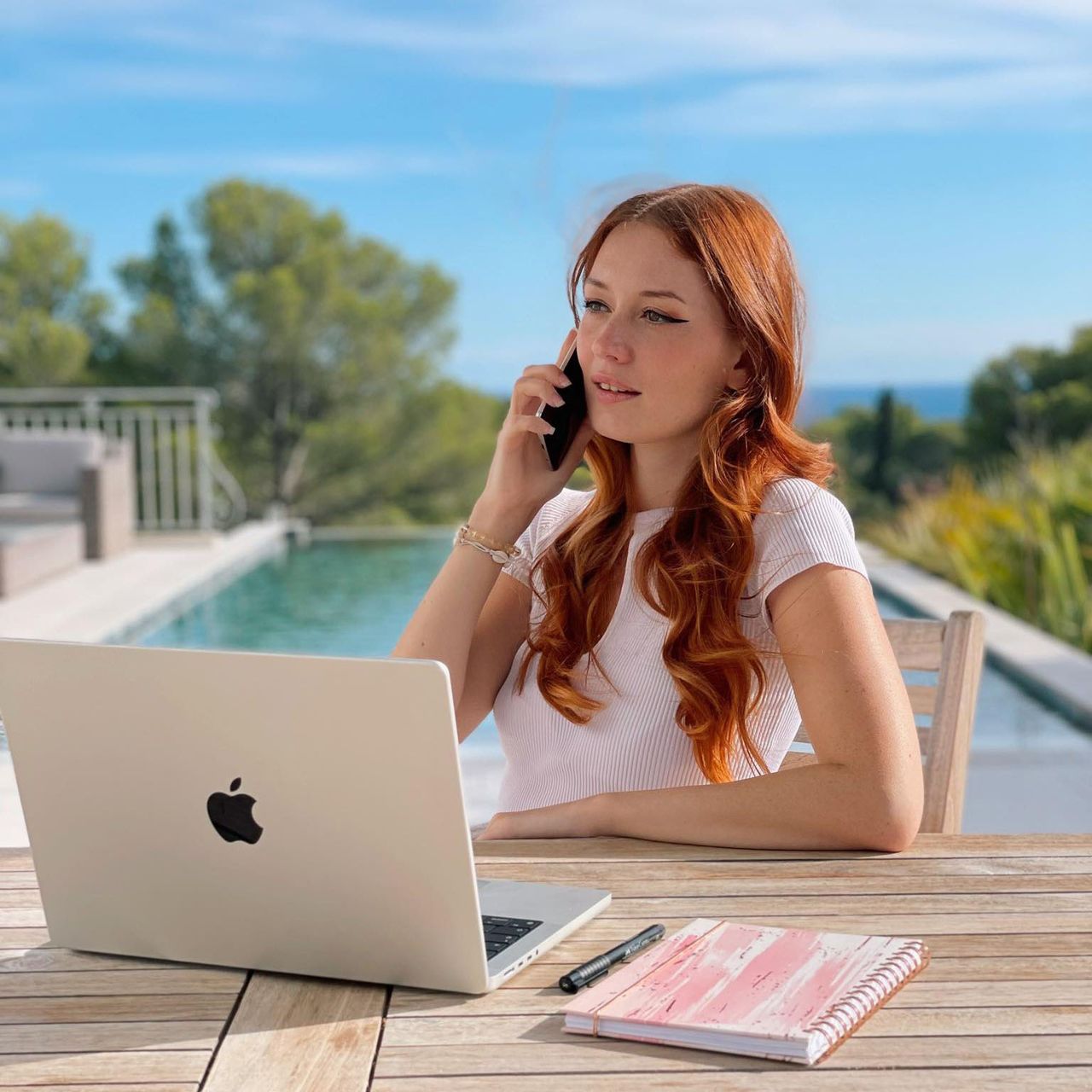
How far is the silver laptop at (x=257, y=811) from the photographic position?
947 millimetres

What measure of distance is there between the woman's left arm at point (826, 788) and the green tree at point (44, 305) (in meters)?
22.4

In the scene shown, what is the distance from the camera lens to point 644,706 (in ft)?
5.28

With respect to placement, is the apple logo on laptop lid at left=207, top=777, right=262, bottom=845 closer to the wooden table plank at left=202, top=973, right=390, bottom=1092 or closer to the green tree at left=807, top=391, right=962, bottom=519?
the wooden table plank at left=202, top=973, right=390, bottom=1092

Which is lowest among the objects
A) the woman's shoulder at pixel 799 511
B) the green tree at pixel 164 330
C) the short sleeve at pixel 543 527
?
the short sleeve at pixel 543 527

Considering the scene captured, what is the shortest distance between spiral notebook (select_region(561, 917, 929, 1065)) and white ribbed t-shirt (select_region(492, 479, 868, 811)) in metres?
0.51

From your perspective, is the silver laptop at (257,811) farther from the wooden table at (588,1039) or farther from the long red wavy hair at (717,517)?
the long red wavy hair at (717,517)

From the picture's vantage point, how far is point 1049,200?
43.7 metres

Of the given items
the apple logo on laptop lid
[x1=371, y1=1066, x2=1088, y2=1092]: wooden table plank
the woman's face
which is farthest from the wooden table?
the woman's face

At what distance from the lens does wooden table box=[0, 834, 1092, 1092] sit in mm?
880

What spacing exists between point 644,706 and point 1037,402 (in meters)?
24.3

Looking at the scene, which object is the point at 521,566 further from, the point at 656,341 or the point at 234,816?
the point at 234,816

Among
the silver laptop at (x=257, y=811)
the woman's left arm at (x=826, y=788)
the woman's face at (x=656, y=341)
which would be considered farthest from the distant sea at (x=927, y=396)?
the silver laptop at (x=257, y=811)

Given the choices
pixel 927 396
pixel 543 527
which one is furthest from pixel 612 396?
pixel 927 396

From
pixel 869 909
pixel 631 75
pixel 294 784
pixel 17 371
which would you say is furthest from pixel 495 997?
pixel 631 75
